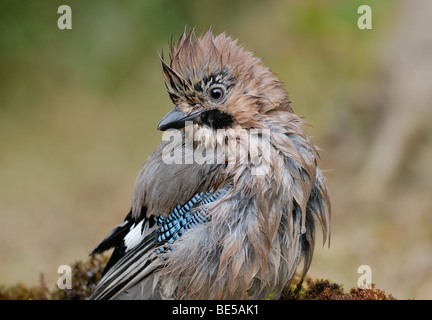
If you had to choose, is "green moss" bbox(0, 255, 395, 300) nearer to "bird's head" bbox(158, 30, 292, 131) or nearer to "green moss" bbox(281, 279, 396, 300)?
"green moss" bbox(281, 279, 396, 300)

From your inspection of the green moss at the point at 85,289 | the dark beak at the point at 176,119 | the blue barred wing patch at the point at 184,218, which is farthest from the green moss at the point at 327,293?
the dark beak at the point at 176,119

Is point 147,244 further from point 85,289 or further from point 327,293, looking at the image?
point 327,293

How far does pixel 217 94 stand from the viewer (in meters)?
3.76

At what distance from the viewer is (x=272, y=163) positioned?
368cm

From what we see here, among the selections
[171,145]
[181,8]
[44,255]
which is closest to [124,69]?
[181,8]

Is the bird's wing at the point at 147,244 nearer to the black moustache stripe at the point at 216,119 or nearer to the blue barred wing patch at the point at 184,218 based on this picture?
the blue barred wing patch at the point at 184,218

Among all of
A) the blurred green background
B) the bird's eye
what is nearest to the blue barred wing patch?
the bird's eye

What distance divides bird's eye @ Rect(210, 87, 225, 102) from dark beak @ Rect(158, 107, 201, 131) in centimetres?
13

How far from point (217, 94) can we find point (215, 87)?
0.05 meters

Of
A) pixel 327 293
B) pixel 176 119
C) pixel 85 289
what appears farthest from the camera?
pixel 85 289

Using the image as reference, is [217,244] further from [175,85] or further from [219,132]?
[175,85]

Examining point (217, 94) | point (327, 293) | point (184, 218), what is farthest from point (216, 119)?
point (327, 293)

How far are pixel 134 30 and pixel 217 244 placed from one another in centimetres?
538

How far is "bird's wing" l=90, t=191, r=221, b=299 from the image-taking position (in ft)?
12.4
